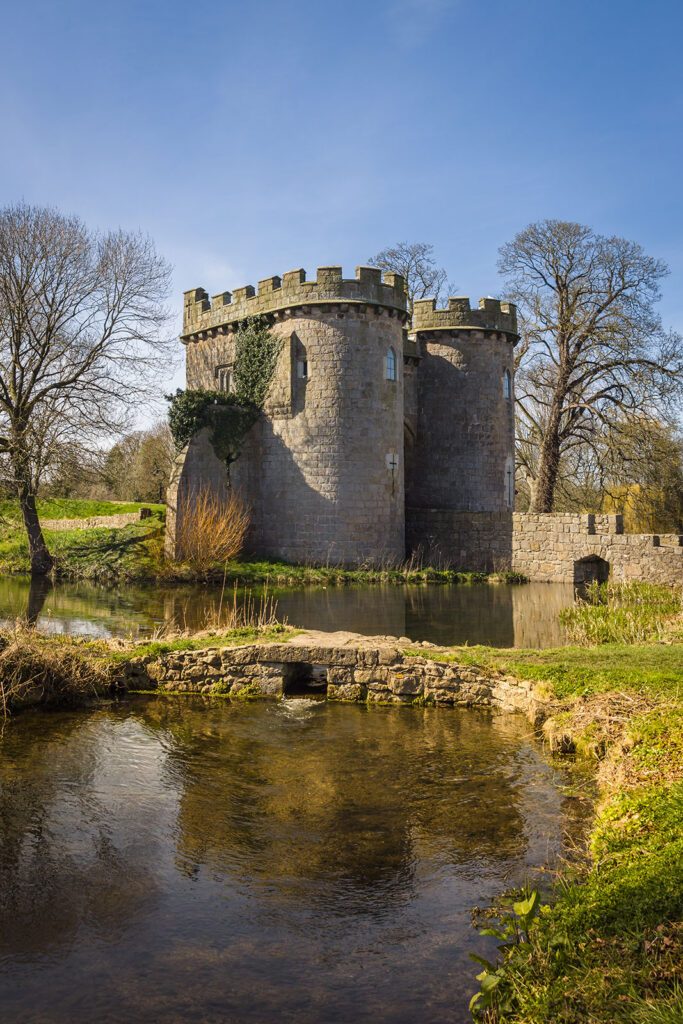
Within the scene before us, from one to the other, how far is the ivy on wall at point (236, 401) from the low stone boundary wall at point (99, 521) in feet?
12.5

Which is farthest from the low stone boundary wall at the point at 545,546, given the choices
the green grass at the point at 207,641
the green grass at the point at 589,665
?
the green grass at the point at 207,641

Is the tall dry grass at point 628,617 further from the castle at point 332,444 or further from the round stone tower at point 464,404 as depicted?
the round stone tower at point 464,404

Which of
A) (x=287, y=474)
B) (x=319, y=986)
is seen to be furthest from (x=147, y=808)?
(x=287, y=474)

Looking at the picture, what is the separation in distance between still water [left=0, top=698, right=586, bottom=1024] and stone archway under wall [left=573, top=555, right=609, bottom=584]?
16.6m

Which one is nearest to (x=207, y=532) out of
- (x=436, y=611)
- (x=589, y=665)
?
(x=436, y=611)

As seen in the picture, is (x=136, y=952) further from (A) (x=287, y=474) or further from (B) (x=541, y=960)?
(A) (x=287, y=474)

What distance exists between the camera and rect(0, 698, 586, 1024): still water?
4.59 metres

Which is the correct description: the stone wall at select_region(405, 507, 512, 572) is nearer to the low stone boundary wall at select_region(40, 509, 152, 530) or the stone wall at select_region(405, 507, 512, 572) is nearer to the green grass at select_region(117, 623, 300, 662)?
the low stone boundary wall at select_region(40, 509, 152, 530)

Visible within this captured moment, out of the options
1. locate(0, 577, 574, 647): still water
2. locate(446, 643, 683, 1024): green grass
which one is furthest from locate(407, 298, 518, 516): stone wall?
locate(446, 643, 683, 1024): green grass

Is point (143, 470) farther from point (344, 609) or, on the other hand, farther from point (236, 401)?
point (344, 609)

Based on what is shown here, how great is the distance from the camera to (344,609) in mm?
18547

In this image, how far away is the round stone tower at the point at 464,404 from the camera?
29.8 metres

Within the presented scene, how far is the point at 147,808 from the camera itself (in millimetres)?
7070

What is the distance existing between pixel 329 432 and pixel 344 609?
8390mm
